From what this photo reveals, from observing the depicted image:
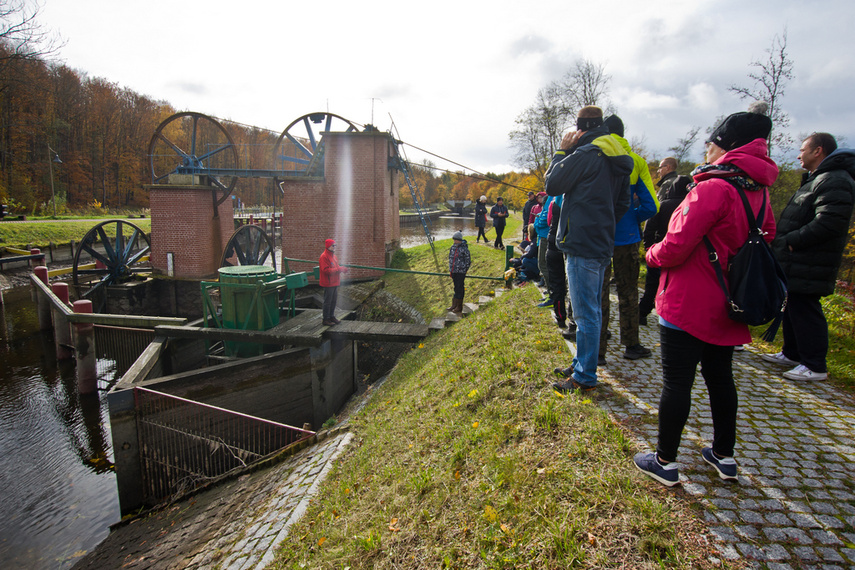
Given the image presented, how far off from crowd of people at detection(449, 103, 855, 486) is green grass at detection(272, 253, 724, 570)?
0.94ft

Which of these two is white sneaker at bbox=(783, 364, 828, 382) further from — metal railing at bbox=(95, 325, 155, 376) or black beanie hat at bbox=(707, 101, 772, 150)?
metal railing at bbox=(95, 325, 155, 376)

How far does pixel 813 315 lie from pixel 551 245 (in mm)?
2434

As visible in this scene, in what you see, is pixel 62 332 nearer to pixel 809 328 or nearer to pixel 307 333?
pixel 307 333

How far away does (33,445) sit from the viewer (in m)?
8.11

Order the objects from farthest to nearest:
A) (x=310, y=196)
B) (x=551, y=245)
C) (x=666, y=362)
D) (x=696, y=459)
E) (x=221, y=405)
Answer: (x=310, y=196), (x=221, y=405), (x=551, y=245), (x=696, y=459), (x=666, y=362)

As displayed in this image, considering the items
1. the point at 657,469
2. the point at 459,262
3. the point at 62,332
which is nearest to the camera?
the point at 657,469

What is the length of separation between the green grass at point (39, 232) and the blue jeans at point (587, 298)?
2736 centimetres

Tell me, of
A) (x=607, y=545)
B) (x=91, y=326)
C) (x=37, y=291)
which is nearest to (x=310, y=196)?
(x=91, y=326)

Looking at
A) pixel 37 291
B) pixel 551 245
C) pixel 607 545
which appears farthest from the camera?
pixel 37 291

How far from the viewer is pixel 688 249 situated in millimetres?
2244

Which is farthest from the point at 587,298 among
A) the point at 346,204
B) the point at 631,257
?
the point at 346,204

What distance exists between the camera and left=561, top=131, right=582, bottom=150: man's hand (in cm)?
342

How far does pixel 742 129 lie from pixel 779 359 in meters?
3.39

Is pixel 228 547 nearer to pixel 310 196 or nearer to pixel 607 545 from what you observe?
pixel 607 545
